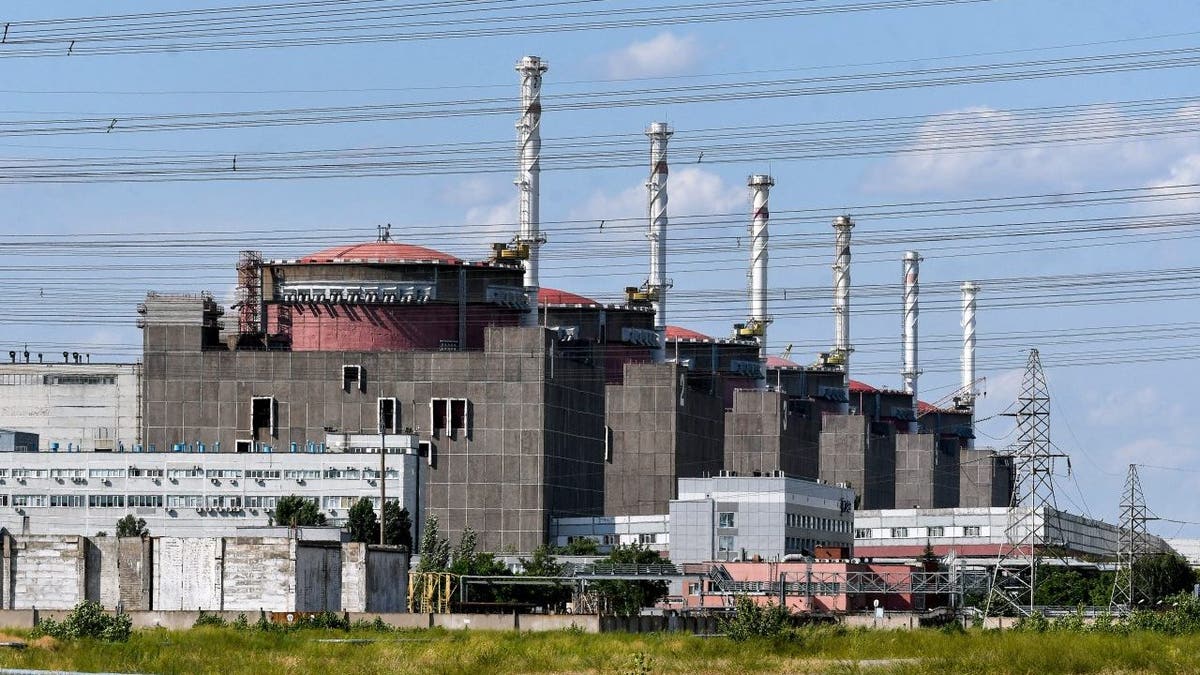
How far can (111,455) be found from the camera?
517 feet

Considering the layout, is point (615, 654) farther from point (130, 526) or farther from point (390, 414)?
point (390, 414)

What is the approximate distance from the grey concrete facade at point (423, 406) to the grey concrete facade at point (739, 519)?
38.2 feet

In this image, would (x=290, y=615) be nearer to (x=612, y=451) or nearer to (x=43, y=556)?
(x=43, y=556)

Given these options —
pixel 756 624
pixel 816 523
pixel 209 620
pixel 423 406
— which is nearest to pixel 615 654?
pixel 756 624

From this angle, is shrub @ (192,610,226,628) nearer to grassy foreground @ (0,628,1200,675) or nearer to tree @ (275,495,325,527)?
grassy foreground @ (0,628,1200,675)

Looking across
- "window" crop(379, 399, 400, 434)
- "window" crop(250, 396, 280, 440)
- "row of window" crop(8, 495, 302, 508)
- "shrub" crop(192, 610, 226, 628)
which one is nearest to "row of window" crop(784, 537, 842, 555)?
"window" crop(379, 399, 400, 434)

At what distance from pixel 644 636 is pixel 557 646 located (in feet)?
27.5

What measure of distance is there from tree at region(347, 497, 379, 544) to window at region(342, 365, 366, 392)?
20591 millimetres

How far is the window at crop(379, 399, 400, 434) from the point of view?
16725cm

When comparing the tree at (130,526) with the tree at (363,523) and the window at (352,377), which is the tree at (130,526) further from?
the window at (352,377)

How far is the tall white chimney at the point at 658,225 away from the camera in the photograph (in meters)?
190

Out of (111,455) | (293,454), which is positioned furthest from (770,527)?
(111,455)

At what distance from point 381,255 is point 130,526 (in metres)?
34.5

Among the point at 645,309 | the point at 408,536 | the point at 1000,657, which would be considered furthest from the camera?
the point at 645,309
